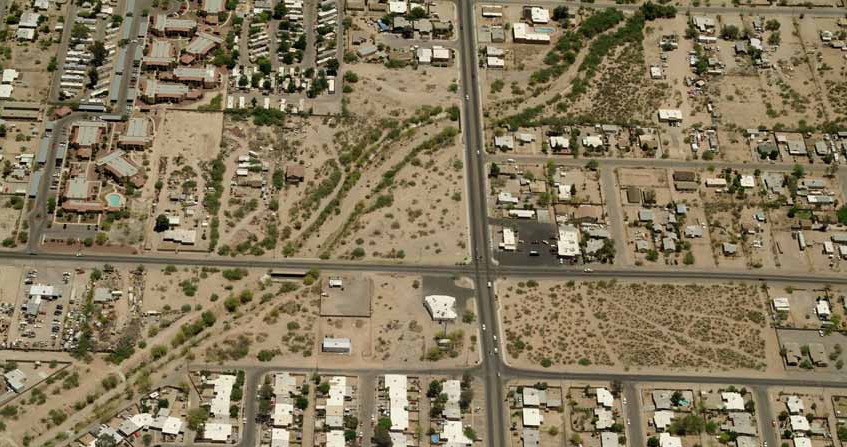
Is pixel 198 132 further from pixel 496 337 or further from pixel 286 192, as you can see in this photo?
pixel 496 337

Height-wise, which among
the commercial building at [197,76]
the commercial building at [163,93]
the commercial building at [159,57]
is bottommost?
the commercial building at [163,93]

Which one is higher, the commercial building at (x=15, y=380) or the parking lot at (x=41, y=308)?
the parking lot at (x=41, y=308)

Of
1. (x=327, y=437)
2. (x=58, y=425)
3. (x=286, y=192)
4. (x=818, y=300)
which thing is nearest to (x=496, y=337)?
(x=327, y=437)

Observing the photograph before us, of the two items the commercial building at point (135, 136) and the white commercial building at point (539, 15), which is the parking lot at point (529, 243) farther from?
the commercial building at point (135, 136)

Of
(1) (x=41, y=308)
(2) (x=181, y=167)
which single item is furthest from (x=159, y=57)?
(1) (x=41, y=308)

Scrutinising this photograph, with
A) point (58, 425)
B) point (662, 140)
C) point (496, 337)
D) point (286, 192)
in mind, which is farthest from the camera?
point (662, 140)

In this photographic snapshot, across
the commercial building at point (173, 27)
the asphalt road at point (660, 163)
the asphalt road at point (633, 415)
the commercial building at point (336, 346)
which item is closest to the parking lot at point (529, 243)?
the asphalt road at point (660, 163)

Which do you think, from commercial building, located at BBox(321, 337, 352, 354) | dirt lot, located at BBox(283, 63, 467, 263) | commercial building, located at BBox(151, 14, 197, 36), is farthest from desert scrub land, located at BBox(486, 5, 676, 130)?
commercial building, located at BBox(151, 14, 197, 36)

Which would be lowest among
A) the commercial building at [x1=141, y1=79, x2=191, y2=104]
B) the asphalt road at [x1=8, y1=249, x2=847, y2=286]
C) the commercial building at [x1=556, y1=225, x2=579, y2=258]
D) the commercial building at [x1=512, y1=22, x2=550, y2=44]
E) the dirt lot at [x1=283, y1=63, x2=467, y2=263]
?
the asphalt road at [x1=8, y1=249, x2=847, y2=286]

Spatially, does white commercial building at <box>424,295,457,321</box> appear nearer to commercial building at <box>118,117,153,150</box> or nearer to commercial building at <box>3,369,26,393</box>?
commercial building at <box>118,117,153,150</box>
